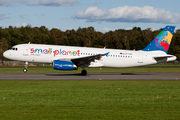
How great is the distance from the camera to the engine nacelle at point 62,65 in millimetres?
29156

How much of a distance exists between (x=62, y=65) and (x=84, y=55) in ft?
13.5

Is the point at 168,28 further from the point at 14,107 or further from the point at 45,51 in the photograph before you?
the point at 14,107

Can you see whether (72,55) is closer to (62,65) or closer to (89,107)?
(62,65)

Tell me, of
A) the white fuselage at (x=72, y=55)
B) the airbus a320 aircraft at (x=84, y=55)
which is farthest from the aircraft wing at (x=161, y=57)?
the white fuselage at (x=72, y=55)

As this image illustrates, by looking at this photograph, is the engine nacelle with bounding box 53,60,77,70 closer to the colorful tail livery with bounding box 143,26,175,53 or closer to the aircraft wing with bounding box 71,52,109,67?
the aircraft wing with bounding box 71,52,109,67

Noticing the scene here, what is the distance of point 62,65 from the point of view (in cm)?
2928

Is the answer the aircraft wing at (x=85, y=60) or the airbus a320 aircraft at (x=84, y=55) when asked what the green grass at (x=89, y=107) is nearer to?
the aircraft wing at (x=85, y=60)

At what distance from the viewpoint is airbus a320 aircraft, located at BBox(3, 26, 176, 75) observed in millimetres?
30938

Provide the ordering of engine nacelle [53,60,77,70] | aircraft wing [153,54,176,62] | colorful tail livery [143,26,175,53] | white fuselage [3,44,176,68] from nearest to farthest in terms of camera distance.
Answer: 1. engine nacelle [53,60,77,70]
2. white fuselage [3,44,176,68]
3. aircraft wing [153,54,176,62]
4. colorful tail livery [143,26,175,53]

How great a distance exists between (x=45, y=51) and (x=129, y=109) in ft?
71.3

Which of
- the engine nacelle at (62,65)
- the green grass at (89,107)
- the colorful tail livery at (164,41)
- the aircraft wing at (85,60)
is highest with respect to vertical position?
the colorful tail livery at (164,41)

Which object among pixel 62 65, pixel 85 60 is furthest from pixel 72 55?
pixel 62 65

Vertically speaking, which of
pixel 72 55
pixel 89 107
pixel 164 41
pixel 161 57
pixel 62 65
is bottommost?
pixel 89 107

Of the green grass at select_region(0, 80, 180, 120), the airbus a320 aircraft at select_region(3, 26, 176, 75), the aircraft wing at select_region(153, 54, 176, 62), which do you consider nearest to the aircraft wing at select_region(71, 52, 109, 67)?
the airbus a320 aircraft at select_region(3, 26, 176, 75)
